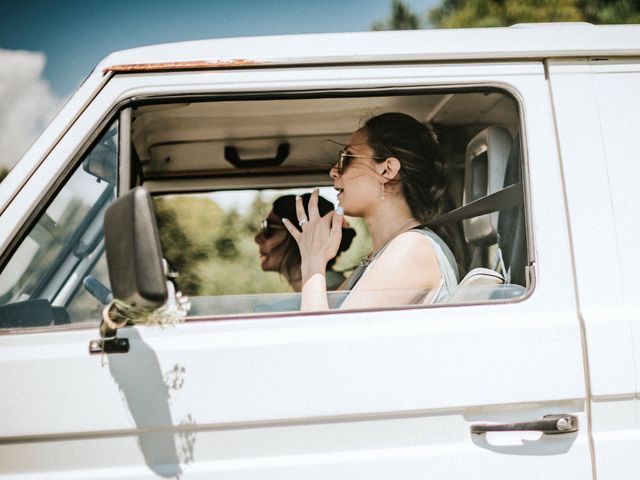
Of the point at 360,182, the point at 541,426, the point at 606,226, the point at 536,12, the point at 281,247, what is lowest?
the point at 541,426

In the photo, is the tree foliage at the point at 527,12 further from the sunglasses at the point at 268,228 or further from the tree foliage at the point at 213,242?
the sunglasses at the point at 268,228

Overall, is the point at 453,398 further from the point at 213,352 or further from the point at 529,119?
the point at 529,119

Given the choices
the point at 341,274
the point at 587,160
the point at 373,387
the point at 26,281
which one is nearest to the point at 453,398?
the point at 373,387

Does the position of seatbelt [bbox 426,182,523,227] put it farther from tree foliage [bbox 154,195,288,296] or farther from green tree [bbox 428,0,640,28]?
green tree [bbox 428,0,640,28]

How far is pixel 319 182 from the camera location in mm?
3371

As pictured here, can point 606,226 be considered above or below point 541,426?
above

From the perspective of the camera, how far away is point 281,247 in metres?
3.78

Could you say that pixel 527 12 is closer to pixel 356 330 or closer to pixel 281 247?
pixel 281 247

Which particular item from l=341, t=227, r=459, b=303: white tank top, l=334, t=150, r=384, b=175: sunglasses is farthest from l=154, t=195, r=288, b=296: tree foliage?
l=341, t=227, r=459, b=303: white tank top

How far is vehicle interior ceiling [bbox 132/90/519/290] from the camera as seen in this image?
87.1 inches

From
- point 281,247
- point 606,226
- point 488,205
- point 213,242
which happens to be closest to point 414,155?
point 488,205

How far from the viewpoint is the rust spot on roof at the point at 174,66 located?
1.64 m

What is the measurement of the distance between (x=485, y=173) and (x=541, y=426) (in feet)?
3.66

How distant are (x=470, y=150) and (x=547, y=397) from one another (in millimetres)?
1253
